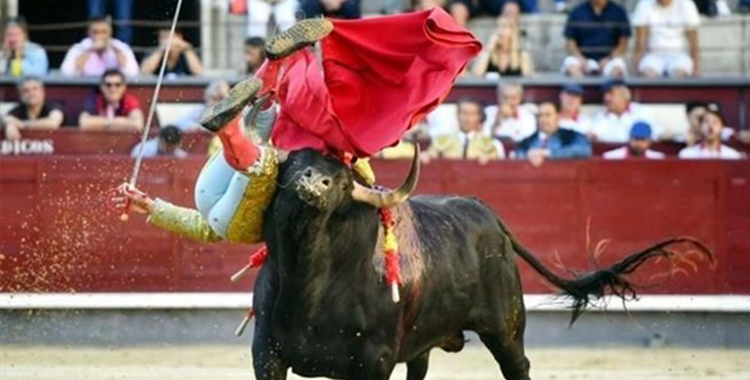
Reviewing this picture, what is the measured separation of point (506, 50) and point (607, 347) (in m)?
2.05

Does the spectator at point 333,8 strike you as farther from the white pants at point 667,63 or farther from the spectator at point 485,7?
the white pants at point 667,63

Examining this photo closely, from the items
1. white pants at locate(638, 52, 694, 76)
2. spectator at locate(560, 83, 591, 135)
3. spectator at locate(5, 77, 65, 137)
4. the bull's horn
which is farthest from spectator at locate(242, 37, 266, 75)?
the bull's horn

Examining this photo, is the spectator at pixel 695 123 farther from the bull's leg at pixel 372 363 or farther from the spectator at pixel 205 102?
the bull's leg at pixel 372 363

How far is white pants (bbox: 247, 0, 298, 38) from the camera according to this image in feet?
40.7

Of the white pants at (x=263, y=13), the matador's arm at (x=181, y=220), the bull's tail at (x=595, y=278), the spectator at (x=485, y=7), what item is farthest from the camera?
the spectator at (x=485, y=7)

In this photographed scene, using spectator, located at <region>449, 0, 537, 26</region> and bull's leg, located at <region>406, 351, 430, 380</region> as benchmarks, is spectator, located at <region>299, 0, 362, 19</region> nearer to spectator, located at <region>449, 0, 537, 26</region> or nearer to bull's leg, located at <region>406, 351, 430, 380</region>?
spectator, located at <region>449, 0, 537, 26</region>

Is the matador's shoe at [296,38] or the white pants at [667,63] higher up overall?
the matador's shoe at [296,38]

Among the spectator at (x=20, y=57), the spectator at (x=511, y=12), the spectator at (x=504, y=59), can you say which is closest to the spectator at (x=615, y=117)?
the spectator at (x=504, y=59)

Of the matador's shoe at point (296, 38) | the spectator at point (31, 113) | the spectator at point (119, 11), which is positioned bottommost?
the spectator at point (31, 113)

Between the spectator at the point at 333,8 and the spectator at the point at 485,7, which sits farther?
the spectator at the point at 485,7

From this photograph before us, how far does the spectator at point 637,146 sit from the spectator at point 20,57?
3109 mm

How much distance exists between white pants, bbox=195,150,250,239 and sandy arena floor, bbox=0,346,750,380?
3071 millimetres

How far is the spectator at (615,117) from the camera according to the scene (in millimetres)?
11852

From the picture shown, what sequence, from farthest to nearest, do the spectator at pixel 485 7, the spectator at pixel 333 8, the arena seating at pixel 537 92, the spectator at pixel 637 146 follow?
the spectator at pixel 485 7, the spectator at pixel 333 8, the arena seating at pixel 537 92, the spectator at pixel 637 146
